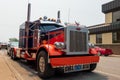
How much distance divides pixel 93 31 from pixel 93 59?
3268 cm

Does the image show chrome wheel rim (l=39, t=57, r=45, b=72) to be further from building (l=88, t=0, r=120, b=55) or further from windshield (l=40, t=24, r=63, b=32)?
building (l=88, t=0, r=120, b=55)

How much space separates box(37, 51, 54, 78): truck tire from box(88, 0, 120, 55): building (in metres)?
27.6

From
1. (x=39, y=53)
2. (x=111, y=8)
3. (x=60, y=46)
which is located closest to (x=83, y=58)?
(x=60, y=46)

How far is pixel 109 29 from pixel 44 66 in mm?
29739

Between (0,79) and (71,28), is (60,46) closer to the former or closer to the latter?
(71,28)

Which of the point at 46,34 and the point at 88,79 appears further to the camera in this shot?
the point at 46,34

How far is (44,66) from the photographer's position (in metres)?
9.41

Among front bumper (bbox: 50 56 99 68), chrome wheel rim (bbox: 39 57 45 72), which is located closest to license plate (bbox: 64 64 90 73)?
front bumper (bbox: 50 56 99 68)

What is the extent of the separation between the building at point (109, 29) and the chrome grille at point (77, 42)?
88.0 ft

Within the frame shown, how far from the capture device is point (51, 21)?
12.6 meters

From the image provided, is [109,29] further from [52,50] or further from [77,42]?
[52,50]

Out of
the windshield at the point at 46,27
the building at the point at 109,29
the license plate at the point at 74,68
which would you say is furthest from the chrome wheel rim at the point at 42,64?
the building at the point at 109,29

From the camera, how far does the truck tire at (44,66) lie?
920cm

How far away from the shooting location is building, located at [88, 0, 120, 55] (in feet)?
120
